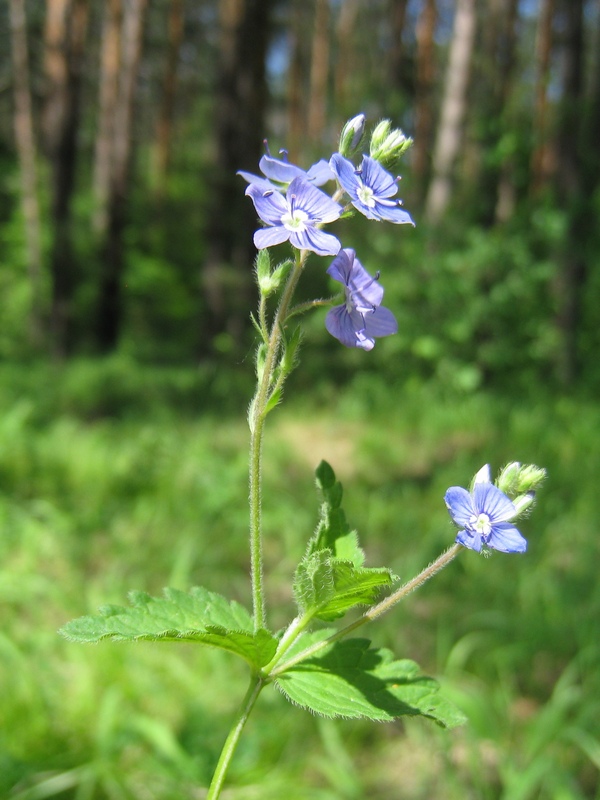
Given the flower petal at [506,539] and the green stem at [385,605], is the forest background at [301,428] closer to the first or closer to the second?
the green stem at [385,605]

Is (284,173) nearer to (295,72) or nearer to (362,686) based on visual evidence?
(362,686)

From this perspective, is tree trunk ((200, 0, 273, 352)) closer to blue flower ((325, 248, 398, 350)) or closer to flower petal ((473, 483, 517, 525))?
blue flower ((325, 248, 398, 350))

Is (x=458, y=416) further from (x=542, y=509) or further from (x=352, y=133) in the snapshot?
(x=352, y=133)


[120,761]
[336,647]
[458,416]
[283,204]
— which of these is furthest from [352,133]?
[458,416]

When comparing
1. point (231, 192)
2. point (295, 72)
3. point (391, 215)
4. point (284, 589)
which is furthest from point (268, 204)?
point (295, 72)

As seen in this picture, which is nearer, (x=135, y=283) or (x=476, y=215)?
(x=476, y=215)
